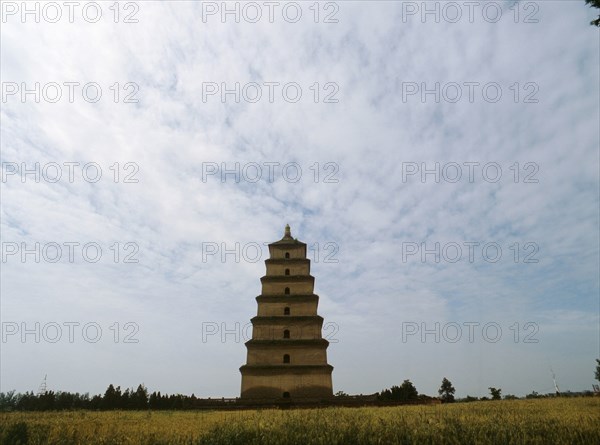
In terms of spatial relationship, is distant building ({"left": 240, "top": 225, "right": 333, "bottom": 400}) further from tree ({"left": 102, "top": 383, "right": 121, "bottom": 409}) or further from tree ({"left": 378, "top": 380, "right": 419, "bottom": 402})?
tree ({"left": 102, "top": 383, "right": 121, "bottom": 409})

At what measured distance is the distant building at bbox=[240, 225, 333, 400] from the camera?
3095 centimetres

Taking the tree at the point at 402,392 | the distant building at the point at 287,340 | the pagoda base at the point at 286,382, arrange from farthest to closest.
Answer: the tree at the point at 402,392, the distant building at the point at 287,340, the pagoda base at the point at 286,382

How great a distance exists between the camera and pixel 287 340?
3266cm

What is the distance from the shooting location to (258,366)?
31.7 m

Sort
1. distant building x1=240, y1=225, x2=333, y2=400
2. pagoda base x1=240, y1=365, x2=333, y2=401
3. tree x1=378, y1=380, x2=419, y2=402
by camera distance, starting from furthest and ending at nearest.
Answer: tree x1=378, y1=380, x2=419, y2=402
distant building x1=240, y1=225, x2=333, y2=400
pagoda base x1=240, y1=365, x2=333, y2=401

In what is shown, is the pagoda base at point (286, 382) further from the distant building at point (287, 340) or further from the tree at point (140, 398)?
the tree at point (140, 398)

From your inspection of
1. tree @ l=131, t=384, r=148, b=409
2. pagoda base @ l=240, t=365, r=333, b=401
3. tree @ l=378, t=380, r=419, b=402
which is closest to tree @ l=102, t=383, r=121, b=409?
tree @ l=131, t=384, r=148, b=409

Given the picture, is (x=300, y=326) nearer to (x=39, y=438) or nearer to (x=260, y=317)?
(x=260, y=317)

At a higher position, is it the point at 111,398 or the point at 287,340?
the point at 287,340

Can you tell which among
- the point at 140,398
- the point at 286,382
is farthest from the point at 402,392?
the point at 140,398

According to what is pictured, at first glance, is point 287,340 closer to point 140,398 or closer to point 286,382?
point 286,382

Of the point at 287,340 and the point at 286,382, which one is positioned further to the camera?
the point at 287,340

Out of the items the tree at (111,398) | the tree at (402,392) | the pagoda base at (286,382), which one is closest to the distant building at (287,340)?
the pagoda base at (286,382)

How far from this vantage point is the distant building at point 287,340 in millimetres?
30953
